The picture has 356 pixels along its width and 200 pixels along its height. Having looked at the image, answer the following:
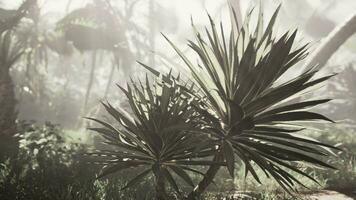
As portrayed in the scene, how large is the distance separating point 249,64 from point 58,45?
1222 cm

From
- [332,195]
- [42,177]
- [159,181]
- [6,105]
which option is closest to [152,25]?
[6,105]

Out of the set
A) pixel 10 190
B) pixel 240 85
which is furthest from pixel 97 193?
pixel 240 85

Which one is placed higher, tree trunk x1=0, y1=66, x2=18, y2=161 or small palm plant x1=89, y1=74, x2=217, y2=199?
tree trunk x1=0, y1=66, x2=18, y2=161

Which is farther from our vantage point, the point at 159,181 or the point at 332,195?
the point at 332,195

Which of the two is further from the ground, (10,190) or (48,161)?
(48,161)

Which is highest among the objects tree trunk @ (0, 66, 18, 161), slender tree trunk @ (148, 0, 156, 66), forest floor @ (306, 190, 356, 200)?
slender tree trunk @ (148, 0, 156, 66)

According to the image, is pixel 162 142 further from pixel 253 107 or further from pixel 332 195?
pixel 332 195

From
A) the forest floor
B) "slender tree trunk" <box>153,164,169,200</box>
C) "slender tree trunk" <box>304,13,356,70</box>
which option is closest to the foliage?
"slender tree trunk" <box>153,164,169,200</box>

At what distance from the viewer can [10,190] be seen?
15.2 feet

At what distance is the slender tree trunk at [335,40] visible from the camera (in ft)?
33.7

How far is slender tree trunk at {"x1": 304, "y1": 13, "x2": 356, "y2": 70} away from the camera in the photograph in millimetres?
10266

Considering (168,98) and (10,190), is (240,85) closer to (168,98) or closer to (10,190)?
(168,98)

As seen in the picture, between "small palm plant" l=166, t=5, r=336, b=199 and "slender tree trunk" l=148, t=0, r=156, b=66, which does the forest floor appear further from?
"slender tree trunk" l=148, t=0, r=156, b=66

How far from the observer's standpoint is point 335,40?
10.4m
